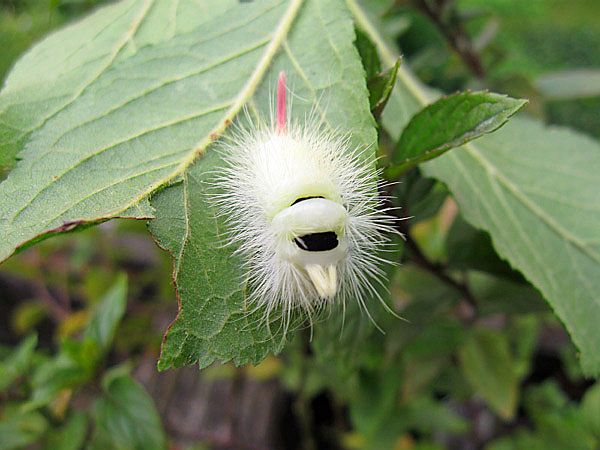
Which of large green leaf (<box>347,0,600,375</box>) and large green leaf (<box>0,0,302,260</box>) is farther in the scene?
large green leaf (<box>347,0,600,375</box>)

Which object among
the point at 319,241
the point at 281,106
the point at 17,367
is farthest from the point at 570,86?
the point at 17,367

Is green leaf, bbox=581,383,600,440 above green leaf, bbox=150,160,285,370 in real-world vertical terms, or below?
below

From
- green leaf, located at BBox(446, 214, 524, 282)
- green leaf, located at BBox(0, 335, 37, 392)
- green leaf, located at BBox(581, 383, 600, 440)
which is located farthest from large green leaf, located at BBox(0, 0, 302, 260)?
green leaf, located at BBox(581, 383, 600, 440)

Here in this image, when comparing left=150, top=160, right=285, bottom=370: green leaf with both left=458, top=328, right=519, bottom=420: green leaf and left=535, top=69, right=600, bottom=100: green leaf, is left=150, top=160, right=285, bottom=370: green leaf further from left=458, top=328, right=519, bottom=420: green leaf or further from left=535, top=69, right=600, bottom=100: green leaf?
left=535, top=69, right=600, bottom=100: green leaf

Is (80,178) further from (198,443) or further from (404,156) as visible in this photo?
(198,443)

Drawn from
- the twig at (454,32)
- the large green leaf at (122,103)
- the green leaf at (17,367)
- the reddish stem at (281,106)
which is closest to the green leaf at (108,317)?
the green leaf at (17,367)

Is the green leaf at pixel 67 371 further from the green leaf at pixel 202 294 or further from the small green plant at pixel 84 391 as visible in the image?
the green leaf at pixel 202 294

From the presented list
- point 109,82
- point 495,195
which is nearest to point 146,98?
point 109,82

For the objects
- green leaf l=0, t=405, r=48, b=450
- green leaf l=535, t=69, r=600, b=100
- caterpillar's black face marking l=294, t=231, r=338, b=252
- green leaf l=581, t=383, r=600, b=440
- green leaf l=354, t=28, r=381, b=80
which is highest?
green leaf l=354, t=28, r=381, b=80
